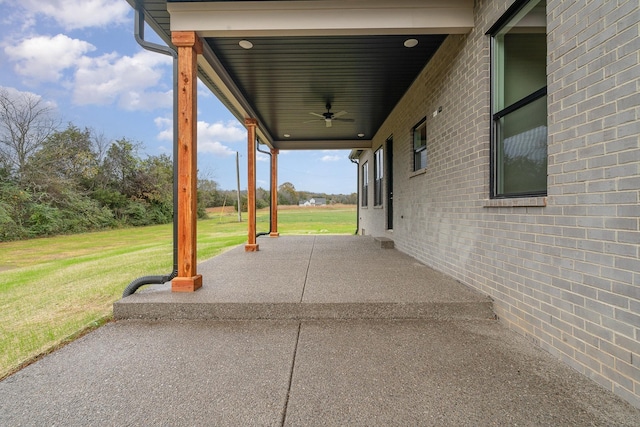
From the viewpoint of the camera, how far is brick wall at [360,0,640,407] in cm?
164

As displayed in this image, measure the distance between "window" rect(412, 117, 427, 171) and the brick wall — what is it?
61.9 inches

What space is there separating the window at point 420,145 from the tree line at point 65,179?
45.9 feet

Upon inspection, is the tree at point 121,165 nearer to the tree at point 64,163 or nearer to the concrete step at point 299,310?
the tree at point 64,163

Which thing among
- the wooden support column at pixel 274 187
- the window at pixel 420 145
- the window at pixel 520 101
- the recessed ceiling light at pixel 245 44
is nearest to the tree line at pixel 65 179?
the wooden support column at pixel 274 187

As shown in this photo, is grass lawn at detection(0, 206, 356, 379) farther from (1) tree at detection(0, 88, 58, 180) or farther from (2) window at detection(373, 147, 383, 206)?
(1) tree at detection(0, 88, 58, 180)

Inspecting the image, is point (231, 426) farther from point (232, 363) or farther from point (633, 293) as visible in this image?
point (633, 293)

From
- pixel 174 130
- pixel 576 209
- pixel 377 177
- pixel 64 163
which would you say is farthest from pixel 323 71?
pixel 64 163

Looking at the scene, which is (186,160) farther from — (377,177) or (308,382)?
(377,177)

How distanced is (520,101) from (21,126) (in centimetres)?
1830

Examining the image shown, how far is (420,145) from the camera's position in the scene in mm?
5219

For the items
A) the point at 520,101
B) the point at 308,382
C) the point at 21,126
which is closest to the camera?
the point at 308,382

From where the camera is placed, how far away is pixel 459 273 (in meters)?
3.54

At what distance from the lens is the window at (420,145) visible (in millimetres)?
4950

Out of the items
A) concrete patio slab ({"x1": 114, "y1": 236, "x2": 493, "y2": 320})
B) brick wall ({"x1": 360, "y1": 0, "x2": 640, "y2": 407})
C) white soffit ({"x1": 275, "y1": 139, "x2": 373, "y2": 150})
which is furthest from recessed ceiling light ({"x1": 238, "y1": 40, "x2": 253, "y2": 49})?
white soffit ({"x1": 275, "y1": 139, "x2": 373, "y2": 150})
